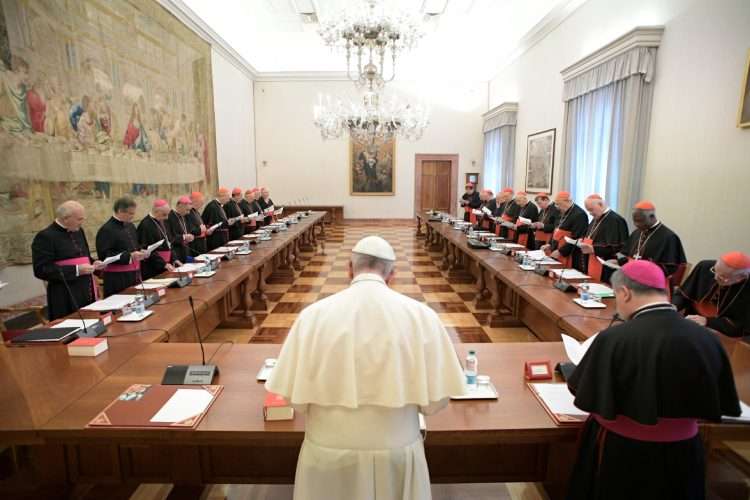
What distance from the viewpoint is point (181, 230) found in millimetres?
6410

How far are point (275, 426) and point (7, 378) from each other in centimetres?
162

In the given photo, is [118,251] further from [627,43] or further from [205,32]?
[205,32]

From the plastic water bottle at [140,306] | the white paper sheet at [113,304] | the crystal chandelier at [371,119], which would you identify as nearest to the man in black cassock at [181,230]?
the white paper sheet at [113,304]

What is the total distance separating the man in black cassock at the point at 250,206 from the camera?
32.3ft

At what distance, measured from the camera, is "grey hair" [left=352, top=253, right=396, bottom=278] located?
1523mm

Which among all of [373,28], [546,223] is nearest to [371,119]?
[373,28]

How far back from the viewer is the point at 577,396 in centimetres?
162

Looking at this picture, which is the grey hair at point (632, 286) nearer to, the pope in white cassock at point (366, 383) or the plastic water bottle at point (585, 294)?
the pope in white cassock at point (366, 383)

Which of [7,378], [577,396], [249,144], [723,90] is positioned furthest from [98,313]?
[249,144]

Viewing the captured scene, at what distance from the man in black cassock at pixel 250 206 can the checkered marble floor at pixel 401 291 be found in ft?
4.74

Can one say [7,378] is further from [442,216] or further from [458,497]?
[442,216]

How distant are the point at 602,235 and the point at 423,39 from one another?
7.80 m

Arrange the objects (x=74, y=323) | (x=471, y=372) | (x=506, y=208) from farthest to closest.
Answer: (x=506, y=208)
(x=74, y=323)
(x=471, y=372)

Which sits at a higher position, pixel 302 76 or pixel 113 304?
pixel 302 76
